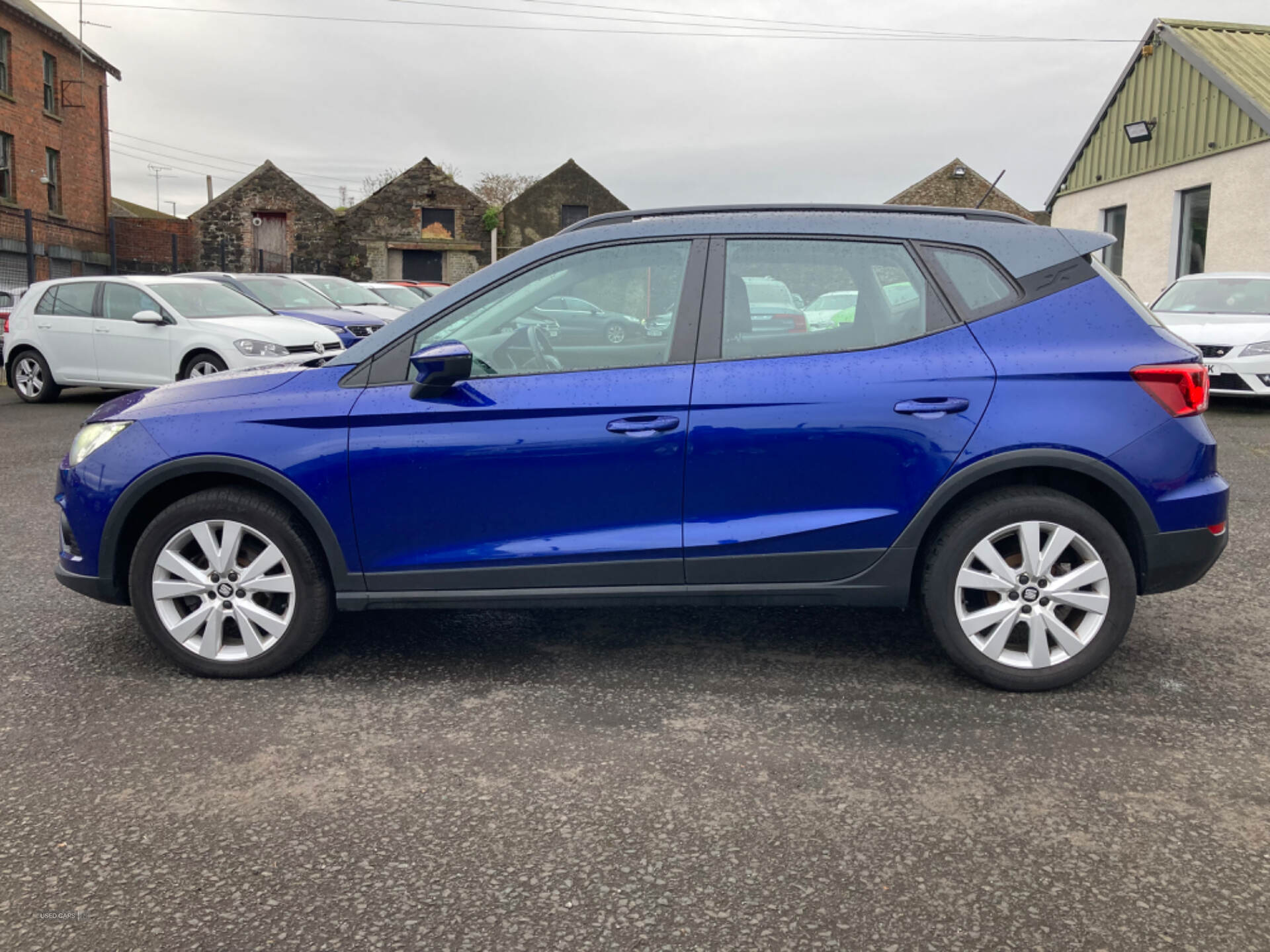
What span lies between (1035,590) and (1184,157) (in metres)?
20.9

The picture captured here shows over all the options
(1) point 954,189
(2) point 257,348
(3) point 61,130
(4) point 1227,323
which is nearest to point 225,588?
(2) point 257,348

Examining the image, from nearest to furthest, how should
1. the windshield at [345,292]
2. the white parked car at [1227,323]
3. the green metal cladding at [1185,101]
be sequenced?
1. the white parked car at [1227,323]
2. the windshield at [345,292]
3. the green metal cladding at [1185,101]

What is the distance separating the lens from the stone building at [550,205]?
4616 cm

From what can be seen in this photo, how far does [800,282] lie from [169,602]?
2.59m

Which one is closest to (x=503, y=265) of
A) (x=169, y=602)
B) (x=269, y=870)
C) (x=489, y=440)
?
(x=489, y=440)

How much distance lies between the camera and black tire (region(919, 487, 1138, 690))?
384cm

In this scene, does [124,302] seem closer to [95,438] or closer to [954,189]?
[95,438]

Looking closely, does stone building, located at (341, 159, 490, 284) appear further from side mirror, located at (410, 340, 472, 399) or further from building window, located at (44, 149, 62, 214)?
side mirror, located at (410, 340, 472, 399)

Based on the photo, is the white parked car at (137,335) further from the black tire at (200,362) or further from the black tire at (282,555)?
the black tire at (282,555)

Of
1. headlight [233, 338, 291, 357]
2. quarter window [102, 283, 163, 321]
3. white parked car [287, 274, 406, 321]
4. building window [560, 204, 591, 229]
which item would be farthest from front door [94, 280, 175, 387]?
building window [560, 204, 591, 229]

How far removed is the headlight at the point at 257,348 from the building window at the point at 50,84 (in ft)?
82.4

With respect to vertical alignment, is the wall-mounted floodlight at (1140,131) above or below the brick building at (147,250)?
above

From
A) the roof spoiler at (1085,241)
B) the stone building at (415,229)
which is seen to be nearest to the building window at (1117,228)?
the roof spoiler at (1085,241)

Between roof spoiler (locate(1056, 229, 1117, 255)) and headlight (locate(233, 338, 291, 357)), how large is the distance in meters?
9.86
